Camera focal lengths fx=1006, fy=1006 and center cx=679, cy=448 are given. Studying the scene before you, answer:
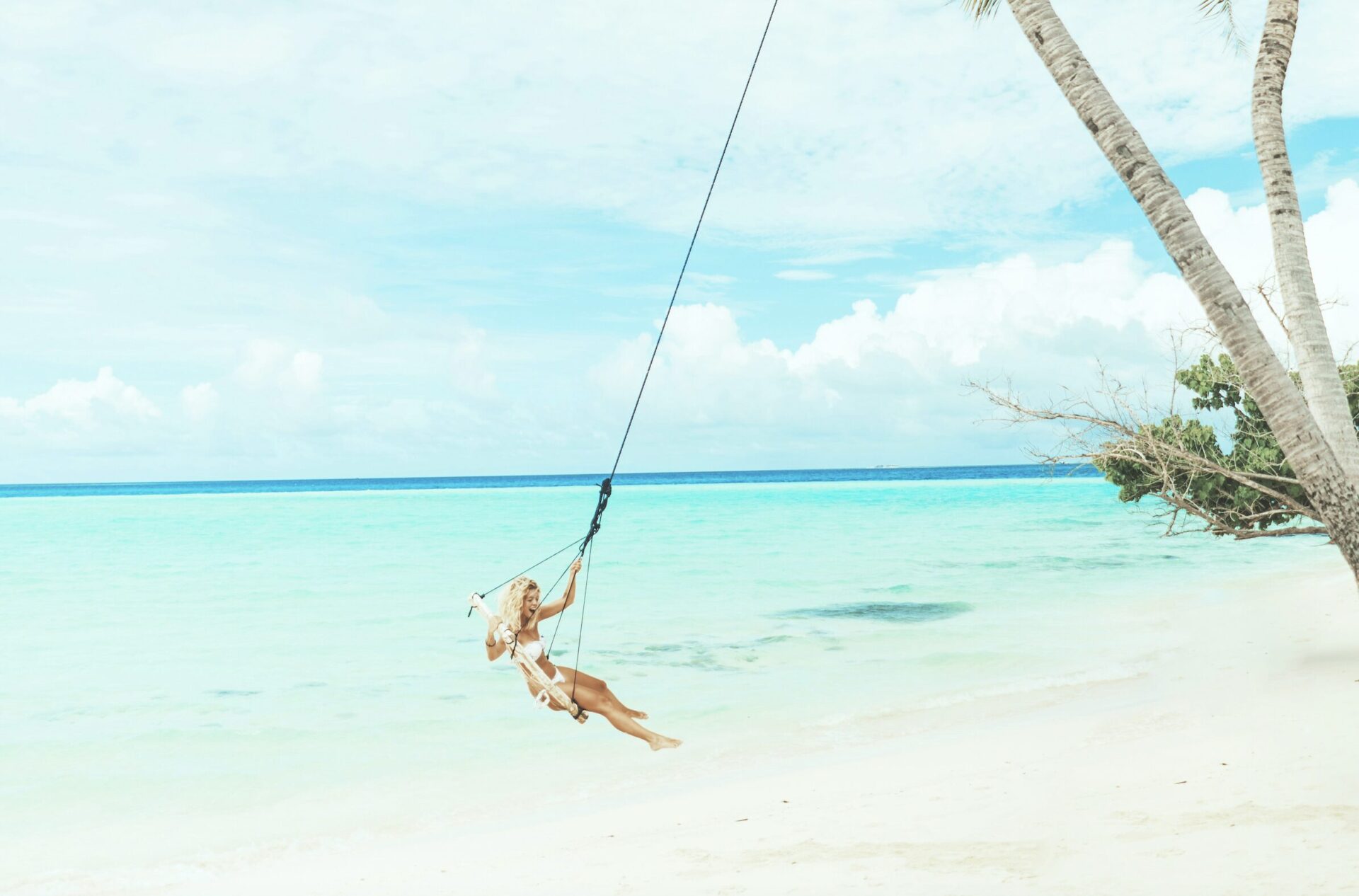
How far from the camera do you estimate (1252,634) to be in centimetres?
1204

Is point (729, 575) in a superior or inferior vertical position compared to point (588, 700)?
inferior

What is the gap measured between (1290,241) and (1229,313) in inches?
48.2

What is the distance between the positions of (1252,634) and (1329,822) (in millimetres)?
8036

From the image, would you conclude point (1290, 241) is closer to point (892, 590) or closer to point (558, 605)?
point (558, 605)

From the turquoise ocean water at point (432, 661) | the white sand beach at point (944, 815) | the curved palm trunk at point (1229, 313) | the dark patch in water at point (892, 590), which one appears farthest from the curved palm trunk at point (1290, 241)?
the dark patch in water at point (892, 590)

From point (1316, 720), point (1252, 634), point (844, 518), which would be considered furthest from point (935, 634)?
point (844, 518)

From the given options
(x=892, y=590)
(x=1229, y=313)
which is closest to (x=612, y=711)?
Result: (x=1229, y=313)

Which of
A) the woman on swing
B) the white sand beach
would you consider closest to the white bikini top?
the woman on swing

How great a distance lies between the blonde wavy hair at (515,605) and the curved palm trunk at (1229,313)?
140 inches

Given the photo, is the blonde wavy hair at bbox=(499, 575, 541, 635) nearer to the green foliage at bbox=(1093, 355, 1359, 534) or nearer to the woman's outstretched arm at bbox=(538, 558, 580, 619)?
the woman's outstretched arm at bbox=(538, 558, 580, 619)

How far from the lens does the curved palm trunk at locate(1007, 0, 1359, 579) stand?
16.1ft

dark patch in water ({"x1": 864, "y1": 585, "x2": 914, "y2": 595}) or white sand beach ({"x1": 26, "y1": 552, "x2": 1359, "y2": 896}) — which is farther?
dark patch in water ({"x1": 864, "y1": 585, "x2": 914, "y2": 595})

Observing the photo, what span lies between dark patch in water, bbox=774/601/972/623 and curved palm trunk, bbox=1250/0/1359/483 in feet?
34.5

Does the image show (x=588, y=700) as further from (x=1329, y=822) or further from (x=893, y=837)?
(x=1329, y=822)
